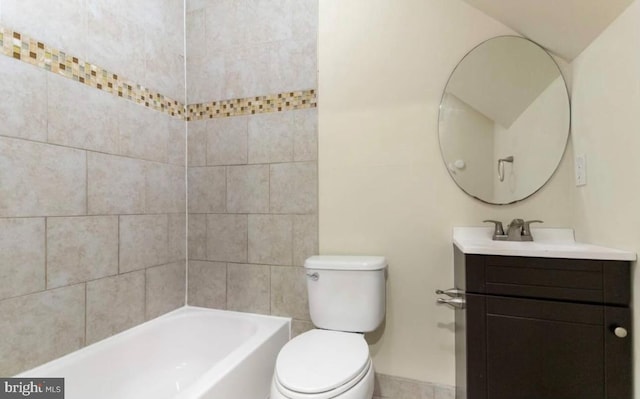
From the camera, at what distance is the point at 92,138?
1424 millimetres

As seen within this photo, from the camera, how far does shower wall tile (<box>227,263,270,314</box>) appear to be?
1822mm

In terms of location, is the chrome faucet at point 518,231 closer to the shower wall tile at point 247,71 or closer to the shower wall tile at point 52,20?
the shower wall tile at point 247,71

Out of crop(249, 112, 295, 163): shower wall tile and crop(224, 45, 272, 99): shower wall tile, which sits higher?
crop(224, 45, 272, 99): shower wall tile

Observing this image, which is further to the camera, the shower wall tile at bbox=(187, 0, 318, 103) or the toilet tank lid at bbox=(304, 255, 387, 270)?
the shower wall tile at bbox=(187, 0, 318, 103)

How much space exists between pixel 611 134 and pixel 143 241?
2.13 m

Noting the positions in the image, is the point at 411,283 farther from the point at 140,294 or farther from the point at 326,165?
the point at 140,294

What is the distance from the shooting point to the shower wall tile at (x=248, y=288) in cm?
182

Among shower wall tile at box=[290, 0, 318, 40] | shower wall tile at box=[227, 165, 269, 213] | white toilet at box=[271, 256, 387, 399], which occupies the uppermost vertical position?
shower wall tile at box=[290, 0, 318, 40]

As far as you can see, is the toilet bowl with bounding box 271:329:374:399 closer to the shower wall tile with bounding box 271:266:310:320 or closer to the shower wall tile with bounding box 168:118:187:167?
the shower wall tile with bounding box 271:266:310:320

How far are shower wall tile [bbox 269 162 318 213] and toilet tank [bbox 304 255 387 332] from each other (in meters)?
0.34

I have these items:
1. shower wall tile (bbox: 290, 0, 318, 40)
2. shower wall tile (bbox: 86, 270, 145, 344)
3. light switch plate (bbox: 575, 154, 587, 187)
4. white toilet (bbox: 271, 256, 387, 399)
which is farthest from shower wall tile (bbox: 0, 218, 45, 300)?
light switch plate (bbox: 575, 154, 587, 187)

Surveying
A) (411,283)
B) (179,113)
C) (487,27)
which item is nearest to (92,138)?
(179,113)

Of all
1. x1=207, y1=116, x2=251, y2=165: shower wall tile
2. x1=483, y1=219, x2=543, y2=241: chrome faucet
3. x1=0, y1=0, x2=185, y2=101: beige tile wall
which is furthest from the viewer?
x1=207, y1=116, x2=251, y2=165: shower wall tile

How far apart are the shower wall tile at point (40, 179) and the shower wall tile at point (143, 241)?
0.85 ft
